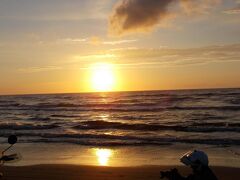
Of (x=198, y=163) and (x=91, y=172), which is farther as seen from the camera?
(x=91, y=172)

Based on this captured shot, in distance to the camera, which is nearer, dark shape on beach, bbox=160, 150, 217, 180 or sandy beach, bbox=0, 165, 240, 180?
dark shape on beach, bbox=160, 150, 217, 180

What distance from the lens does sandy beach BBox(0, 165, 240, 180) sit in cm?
1070

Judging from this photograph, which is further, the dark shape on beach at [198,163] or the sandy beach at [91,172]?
the sandy beach at [91,172]

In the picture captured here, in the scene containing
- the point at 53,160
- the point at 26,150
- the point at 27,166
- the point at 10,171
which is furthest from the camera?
the point at 26,150

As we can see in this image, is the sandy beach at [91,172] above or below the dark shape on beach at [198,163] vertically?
below

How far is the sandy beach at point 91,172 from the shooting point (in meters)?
10.7

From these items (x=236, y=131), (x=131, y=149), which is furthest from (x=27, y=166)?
(x=236, y=131)

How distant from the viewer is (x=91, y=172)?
11.2m

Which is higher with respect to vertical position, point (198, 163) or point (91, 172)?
point (198, 163)

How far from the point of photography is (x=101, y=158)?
14.1m

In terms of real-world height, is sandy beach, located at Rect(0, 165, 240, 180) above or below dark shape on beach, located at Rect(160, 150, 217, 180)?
below

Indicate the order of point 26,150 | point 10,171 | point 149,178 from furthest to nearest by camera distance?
point 26,150 → point 10,171 → point 149,178

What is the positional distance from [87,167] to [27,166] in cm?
179

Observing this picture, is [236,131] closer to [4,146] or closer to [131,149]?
[131,149]
